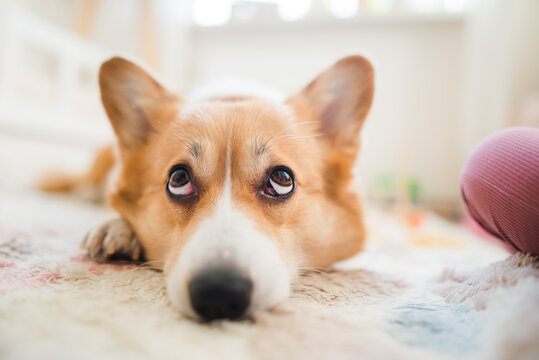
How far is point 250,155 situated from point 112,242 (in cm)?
57

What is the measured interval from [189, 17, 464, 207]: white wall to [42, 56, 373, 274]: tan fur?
3.21m

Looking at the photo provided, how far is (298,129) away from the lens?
1.27 meters

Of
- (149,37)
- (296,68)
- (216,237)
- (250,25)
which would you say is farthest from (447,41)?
(216,237)

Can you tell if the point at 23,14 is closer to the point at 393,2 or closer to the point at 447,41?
the point at 393,2

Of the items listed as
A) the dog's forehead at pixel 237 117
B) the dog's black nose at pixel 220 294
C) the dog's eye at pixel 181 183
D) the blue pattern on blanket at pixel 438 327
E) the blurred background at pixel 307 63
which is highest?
the blurred background at pixel 307 63

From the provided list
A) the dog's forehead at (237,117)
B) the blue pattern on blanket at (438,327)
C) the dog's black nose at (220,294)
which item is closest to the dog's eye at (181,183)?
the dog's forehead at (237,117)

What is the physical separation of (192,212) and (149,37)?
14.6 feet

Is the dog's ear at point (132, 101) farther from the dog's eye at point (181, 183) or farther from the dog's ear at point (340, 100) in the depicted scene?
the dog's ear at point (340, 100)

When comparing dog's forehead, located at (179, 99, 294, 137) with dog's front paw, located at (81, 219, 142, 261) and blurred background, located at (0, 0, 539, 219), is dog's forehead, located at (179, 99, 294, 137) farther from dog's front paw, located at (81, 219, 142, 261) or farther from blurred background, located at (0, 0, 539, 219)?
blurred background, located at (0, 0, 539, 219)

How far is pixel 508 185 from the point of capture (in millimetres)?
831

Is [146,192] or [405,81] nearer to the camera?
[146,192]

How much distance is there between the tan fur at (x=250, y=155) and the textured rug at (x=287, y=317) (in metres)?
0.16

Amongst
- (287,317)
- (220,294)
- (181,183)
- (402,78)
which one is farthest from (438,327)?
(402,78)

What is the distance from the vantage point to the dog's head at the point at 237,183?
76cm
